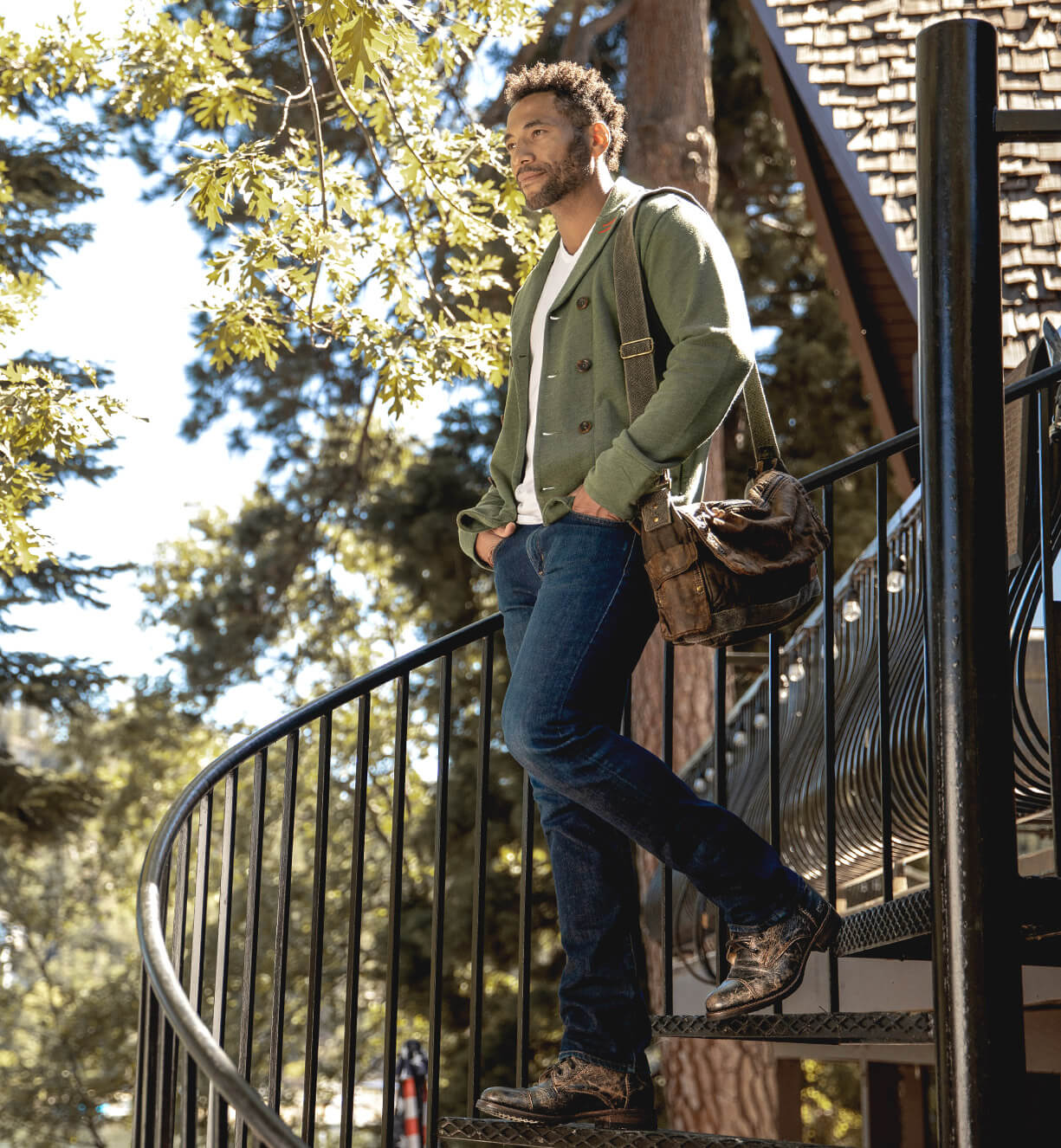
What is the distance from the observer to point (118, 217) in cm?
1912

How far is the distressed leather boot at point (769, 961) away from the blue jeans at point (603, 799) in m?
0.03

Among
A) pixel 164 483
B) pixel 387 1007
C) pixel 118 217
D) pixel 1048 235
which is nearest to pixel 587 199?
pixel 387 1007

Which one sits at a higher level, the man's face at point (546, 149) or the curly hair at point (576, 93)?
the curly hair at point (576, 93)

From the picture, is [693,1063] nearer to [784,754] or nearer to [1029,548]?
[784,754]

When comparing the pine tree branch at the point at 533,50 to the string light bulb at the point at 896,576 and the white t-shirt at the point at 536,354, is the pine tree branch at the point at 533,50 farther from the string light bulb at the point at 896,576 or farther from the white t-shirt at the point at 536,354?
the white t-shirt at the point at 536,354

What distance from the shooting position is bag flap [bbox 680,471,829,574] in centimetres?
258

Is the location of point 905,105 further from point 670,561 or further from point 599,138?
point 670,561

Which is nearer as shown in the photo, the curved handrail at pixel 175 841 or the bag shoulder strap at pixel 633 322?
the curved handrail at pixel 175 841

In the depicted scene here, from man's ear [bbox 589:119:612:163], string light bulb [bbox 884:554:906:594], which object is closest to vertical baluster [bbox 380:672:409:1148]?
man's ear [bbox 589:119:612:163]

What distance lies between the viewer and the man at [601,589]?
8.54 feet

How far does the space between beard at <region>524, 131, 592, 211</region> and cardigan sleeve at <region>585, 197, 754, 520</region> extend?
20cm

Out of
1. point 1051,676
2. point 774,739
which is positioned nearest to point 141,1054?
point 774,739

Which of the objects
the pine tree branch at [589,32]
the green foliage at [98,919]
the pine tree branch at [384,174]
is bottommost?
the green foliage at [98,919]

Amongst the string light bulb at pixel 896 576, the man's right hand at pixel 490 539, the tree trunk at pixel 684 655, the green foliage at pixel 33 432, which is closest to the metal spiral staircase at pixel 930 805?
the man's right hand at pixel 490 539
